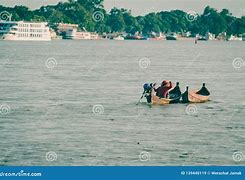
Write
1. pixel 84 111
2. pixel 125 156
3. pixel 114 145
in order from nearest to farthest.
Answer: pixel 125 156 → pixel 114 145 → pixel 84 111

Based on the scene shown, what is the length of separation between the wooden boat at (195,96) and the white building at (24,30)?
78.0 feet

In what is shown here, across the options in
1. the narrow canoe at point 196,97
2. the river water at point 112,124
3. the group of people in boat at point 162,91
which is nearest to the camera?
the river water at point 112,124

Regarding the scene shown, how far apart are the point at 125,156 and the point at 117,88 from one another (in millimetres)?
11514

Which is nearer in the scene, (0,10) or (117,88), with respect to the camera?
(117,88)

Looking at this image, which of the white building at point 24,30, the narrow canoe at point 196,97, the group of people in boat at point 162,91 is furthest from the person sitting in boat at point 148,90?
the white building at point 24,30

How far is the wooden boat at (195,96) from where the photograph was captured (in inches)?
840

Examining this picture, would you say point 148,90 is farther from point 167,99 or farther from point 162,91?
point 167,99

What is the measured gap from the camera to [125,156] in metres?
13.4

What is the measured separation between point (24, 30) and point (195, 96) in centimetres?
3135

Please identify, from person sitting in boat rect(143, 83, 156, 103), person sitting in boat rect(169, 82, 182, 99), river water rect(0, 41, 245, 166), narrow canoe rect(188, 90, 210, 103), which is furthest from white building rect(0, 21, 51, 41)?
person sitting in boat rect(143, 83, 156, 103)

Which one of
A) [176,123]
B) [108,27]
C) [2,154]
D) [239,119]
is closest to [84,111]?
[176,123]

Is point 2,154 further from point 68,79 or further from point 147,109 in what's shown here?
point 68,79

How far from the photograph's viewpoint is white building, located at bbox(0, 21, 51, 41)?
4638cm

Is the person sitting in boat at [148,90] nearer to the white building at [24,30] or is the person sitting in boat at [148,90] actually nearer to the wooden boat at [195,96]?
the wooden boat at [195,96]
